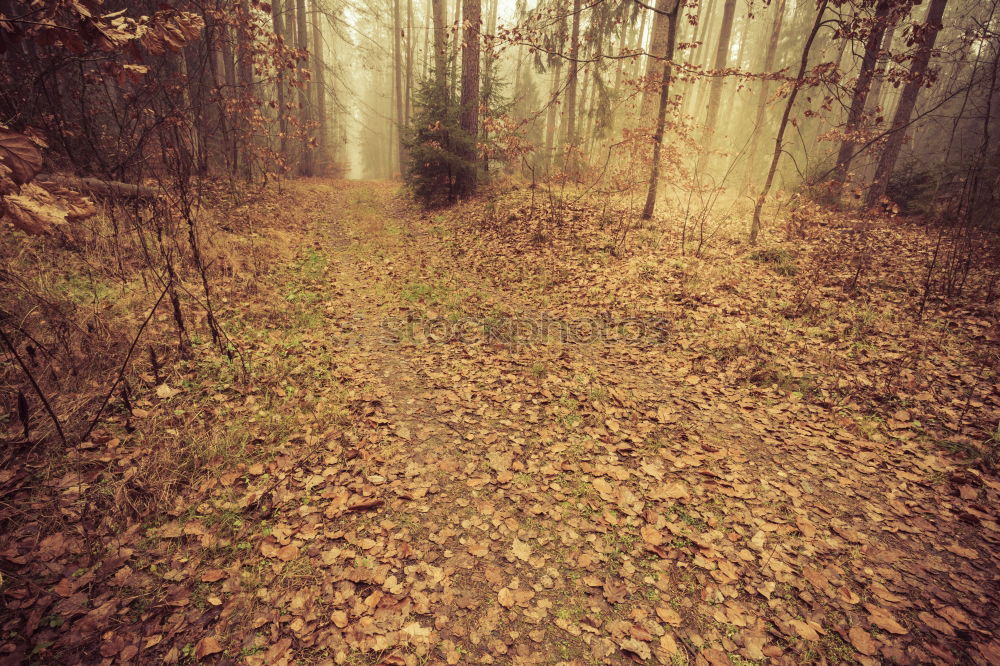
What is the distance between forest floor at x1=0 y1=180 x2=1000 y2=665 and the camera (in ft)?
8.69

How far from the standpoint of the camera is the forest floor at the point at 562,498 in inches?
104

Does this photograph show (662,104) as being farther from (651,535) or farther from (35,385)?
(35,385)

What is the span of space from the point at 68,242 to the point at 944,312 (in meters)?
13.7

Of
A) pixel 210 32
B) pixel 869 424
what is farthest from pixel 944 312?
pixel 210 32

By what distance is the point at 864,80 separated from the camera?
9656mm

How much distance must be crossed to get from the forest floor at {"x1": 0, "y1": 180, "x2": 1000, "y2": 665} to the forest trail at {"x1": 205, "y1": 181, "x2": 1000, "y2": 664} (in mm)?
21

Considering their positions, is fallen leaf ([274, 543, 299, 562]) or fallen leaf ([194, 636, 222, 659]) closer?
fallen leaf ([194, 636, 222, 659])

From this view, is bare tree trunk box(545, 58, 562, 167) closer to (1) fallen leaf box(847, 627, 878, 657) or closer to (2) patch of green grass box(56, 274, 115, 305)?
(2) patch of green grass box(56, 274, 115, 305)

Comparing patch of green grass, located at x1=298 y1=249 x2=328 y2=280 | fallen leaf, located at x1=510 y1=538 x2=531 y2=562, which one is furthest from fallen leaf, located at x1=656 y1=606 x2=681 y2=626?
patch of green grass, located at x1=298 y1=249 x2=328 y2=280

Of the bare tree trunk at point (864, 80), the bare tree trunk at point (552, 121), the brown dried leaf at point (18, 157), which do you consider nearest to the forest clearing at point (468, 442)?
the brown dried leaf at point (18, 157)

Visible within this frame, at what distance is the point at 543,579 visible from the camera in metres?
Answer: 3.07

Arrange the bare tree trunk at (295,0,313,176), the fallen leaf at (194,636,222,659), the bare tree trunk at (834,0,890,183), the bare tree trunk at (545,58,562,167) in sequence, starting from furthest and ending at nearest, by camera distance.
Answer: the bare tree trunk at (295,0,313,176)
the bare tree trunk at (545,58,562,167)
the bare tree trunk at (834,0,890,183)
the fallen leaf at (194,636,222,659)

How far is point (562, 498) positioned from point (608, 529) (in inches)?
18.9

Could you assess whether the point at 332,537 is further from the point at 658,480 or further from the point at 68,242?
the point at 68,242
